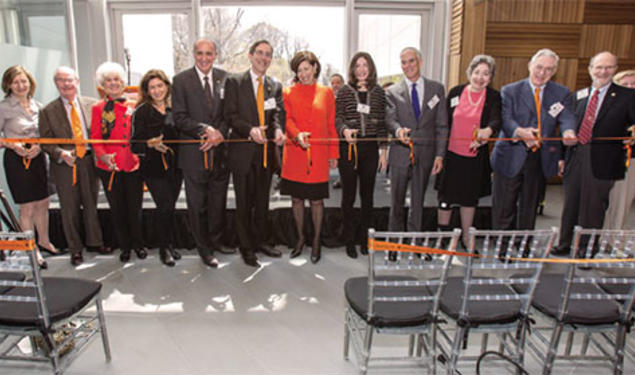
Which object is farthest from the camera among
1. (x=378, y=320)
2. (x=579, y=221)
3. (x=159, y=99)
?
(x=579, y=221)

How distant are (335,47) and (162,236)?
12.8 ft

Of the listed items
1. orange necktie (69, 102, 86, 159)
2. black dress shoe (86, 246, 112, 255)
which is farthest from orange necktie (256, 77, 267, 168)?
black dress shoe (86, 246, 112, 255)

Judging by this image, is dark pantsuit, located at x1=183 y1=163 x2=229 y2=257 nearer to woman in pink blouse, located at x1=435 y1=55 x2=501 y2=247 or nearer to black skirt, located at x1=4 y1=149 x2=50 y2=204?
black skirt, located at x1=4 y1=149 x2=50 y2=204

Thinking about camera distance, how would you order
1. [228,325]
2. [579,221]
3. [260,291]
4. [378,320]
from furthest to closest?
[579,221]
[260,291]
[228,325]
[378,320]

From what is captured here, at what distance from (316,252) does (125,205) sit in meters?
1.60

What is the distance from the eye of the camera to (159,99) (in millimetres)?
3123

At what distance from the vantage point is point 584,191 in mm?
3363

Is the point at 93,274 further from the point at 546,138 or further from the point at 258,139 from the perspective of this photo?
the point at 546,138

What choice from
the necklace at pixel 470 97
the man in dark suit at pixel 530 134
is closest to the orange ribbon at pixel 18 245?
the necklace at pixel 470 97

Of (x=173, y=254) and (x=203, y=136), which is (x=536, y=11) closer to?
(x=203, y=136)

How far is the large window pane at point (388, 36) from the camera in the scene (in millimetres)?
6023

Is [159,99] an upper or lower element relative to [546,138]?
upper

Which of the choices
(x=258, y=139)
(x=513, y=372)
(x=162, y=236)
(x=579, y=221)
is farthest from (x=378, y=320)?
(x=579, y=221)

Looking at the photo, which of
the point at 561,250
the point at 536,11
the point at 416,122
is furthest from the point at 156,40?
the point at 561,250
